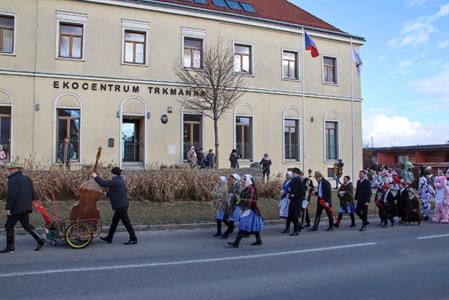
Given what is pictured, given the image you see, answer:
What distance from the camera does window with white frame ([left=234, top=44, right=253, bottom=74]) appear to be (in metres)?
27.5

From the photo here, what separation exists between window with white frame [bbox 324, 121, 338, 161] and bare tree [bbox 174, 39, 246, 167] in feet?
25.1

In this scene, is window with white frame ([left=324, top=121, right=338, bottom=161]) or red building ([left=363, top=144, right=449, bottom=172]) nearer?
window with white frame ([left=324, top=121, right=338, bottom=161])

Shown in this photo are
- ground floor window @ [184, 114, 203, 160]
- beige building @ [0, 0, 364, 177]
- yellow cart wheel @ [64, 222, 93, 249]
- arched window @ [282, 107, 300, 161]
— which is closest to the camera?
yellow cart wheel @ [64, 222, 93, 249]

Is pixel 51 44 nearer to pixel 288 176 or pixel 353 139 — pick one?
pixel 288 176

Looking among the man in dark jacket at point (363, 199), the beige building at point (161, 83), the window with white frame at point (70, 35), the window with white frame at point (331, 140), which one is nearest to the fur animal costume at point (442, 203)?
the man in dark jacket at point (363, 199)

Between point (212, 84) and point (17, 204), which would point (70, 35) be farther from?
point (17, 204)

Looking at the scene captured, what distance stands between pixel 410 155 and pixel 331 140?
22.6 meters

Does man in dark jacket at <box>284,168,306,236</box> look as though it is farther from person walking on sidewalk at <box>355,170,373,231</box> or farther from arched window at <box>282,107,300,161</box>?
arched window at <box>282,107,300,161</box>

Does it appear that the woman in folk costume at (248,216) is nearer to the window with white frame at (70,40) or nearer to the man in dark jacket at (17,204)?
the man in dark jacket at (17,204)

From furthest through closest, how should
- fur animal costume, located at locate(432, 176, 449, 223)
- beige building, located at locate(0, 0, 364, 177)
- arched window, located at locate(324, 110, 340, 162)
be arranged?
1. arched window, located at locate(324, 110, 340, 162)
2. beige building, located at locate(0, 0, 364, 177)
3. fur animal costume, located at locate(432, 176, 449, 223)

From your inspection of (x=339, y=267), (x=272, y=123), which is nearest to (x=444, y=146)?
(x=272, y=123)

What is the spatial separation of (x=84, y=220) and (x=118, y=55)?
15866mm

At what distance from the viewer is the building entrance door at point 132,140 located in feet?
80.7

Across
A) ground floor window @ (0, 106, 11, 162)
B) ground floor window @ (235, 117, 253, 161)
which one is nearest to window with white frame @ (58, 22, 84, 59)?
ground floor window @ (0, 106, 11, 162)
